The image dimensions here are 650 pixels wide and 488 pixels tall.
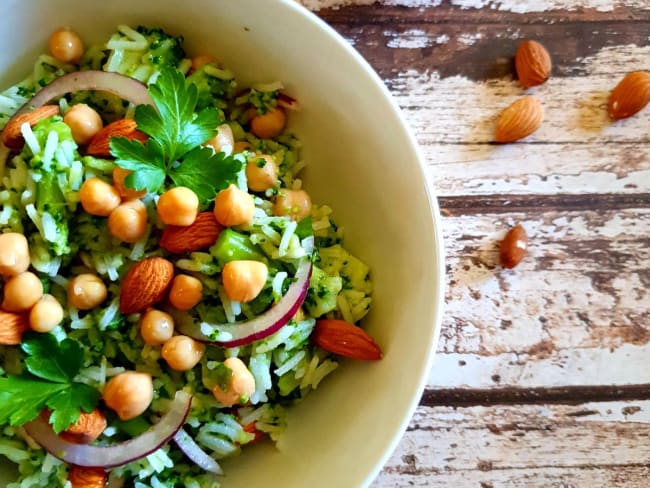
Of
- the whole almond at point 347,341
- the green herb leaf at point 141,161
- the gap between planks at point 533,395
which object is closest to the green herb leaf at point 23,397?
the green herb leaf at point 141,161

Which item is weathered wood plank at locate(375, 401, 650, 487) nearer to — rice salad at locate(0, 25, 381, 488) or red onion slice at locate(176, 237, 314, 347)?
rice salad at locate(0, 25, 381, 488)

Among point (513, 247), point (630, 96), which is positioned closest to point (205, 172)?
point (513, 247)

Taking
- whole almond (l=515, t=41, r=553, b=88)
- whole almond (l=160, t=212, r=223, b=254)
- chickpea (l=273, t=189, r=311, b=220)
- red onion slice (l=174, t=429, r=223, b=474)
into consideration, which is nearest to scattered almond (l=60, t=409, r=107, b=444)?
red onion slice (l=174, t=429, r=223, b=474)

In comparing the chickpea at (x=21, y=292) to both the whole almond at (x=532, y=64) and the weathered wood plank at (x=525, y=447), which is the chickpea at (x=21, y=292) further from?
the whole almond at (x=532, y=64)

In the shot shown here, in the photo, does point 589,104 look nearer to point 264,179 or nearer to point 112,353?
point 264,179

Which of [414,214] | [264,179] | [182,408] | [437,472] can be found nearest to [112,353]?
[182,408]

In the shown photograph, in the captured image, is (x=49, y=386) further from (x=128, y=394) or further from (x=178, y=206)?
(x=178, y=206)
